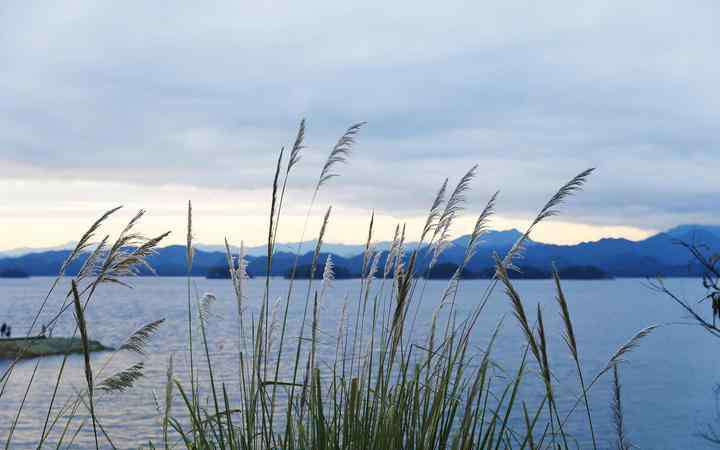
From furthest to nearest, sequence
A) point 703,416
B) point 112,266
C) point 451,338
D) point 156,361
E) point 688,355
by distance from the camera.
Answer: point 688,355
point 156,361
point 703,416
point 451,338
point 112,266

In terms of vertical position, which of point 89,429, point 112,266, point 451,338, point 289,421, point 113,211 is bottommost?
point 89,429

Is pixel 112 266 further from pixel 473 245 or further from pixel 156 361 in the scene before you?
pixel 156 361

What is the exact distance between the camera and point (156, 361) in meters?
64.6

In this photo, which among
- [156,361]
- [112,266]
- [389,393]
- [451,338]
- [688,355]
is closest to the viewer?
[112,266]

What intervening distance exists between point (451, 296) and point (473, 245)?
1.37 ft

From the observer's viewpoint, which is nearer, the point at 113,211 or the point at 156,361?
the point at 113,211

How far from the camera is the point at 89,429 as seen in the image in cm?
4084

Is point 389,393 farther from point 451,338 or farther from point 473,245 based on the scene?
point 473,245

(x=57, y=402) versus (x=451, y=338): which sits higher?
(x=451, y=338)

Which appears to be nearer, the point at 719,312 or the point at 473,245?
the point at 473,245

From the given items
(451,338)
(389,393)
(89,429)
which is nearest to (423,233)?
(451,338)

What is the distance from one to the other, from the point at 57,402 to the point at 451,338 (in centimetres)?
4935

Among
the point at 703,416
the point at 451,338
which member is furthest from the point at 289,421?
the point at 703,416

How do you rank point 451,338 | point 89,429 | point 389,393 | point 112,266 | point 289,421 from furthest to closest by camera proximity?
1. point 89,429
2. point 451,338
3. point 389,393
4. point 289,421
5. point 112,266
